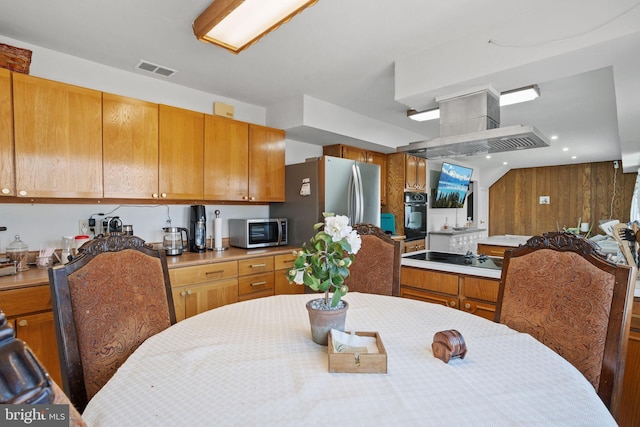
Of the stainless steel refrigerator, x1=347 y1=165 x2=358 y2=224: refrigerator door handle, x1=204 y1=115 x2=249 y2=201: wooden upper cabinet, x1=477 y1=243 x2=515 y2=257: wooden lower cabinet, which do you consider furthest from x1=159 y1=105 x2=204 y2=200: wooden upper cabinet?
x1=477 y1=243 x2=515 y2=257: wooden lower cabinet

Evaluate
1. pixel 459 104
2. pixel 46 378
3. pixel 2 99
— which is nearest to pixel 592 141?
pixel 459 104

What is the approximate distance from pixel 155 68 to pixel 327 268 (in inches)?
102

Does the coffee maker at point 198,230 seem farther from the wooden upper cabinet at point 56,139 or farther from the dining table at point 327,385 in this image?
the dining table at point 327,385

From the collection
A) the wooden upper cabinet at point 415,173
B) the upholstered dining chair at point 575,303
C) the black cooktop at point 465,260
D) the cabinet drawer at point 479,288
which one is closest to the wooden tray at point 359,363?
the upholstered dining chair at point 575,303

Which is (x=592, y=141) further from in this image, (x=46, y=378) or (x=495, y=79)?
(x=46, y=378)

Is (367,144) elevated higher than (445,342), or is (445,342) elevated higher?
(367,144)

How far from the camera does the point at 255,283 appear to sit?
291 cm

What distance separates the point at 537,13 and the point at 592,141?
4.41 meters

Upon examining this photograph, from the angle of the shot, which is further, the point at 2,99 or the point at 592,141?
the point at 592,141

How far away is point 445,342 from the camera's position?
0.98 meters

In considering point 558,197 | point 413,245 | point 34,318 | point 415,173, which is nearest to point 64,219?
point 34,318

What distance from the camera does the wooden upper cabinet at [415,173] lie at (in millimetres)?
4895

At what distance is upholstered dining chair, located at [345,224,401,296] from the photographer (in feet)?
6.39

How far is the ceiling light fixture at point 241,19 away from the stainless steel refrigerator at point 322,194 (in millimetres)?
1538
